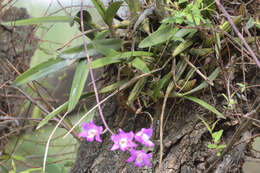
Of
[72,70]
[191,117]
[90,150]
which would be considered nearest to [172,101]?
[191,117]

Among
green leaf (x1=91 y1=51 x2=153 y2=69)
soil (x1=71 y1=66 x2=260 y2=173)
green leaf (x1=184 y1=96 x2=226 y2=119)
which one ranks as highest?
green leaf (x1=91 y1=51 x2=153 y2=69)

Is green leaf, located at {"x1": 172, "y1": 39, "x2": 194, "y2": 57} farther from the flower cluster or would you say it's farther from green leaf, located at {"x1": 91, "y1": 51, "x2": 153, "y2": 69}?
the flower cluster

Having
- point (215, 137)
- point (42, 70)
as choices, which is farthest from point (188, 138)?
point (42, 70)

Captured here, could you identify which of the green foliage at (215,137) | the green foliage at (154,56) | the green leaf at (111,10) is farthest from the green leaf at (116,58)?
the green foliage at (215,137)

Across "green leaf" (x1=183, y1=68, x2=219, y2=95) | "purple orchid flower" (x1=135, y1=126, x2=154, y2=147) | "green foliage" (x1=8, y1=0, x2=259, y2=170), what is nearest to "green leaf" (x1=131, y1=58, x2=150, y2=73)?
"green foliage" (x1=8, y1=0, x2=259, y2=170)

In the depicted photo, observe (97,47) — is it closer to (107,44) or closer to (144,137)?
(107,44)

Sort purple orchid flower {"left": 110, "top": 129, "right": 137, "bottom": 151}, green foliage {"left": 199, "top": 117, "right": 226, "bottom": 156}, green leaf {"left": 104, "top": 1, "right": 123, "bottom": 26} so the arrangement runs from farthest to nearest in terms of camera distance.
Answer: green leaf {"left": 104, "top": 1, "right": 123, "bottom": 26}, green foliage {"left": 199, "top": 117, "right": 226, "bottom": 156}, purple orchid flower {"left": 110, "top": 129, "right": 137, "bottom": 151}

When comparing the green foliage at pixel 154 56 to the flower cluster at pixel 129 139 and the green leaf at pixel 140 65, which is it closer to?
the green leaf at pixel 140 65
